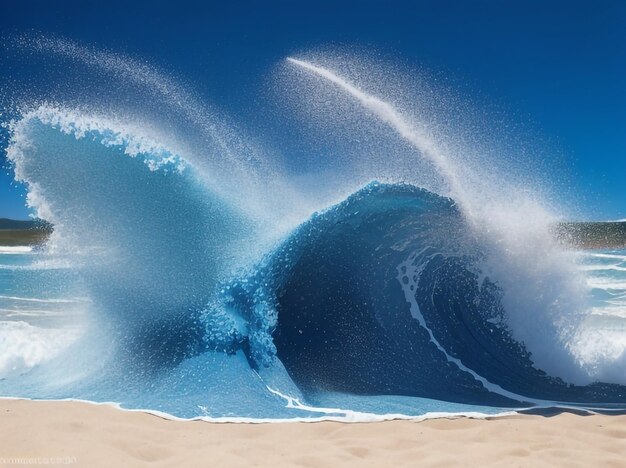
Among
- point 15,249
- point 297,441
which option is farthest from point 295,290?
point 15,249

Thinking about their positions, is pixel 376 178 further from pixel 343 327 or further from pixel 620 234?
pixel 620 234

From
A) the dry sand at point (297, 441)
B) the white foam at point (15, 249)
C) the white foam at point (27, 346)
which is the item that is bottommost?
the dry sand at point (297, 441)

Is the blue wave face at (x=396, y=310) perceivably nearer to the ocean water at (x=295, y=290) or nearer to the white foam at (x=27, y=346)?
the ocean water at (x=295, y=290)

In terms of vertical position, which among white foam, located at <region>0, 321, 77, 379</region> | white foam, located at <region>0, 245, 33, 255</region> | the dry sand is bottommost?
the dry sand

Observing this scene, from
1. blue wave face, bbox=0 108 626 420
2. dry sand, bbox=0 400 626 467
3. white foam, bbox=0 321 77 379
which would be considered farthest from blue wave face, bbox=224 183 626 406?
white foam, bbox=0 321 77 379

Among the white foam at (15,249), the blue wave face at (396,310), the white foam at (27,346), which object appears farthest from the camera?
the white foam at (15,249)

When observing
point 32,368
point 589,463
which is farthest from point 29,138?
point 589,463

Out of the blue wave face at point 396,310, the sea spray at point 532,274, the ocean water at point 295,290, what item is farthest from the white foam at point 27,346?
the sea spray at point 532,274

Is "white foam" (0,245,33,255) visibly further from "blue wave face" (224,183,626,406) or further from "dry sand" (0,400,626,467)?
"dry sand" (0,400,626,467)
